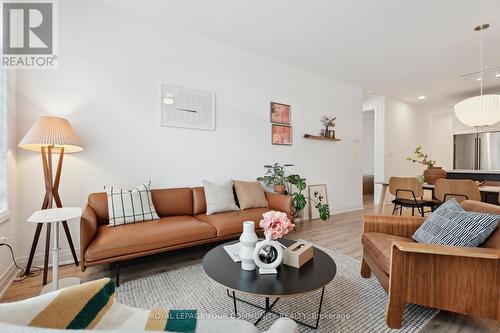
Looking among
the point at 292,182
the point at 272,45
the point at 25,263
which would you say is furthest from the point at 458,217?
the point at 25,263

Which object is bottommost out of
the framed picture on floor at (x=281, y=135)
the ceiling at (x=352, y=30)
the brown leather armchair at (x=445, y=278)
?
the brown leather armchair at (x=445, y=278)

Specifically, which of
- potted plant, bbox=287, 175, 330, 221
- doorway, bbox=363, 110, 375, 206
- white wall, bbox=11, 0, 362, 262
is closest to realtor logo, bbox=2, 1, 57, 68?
white wall, bbox=11, 0, 362, 262

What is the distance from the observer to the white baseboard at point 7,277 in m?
1.87

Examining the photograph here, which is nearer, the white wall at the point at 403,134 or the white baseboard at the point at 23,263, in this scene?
the white baseboard at the point at 23,263

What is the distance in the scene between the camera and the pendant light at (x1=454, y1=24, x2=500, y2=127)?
9.47 ft

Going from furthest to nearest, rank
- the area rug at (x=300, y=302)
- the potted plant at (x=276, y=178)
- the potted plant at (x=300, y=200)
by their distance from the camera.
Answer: the potted plant at (x=276, y=178), the potted plant at (x=300, y=200), the area rug at (x=300, y=302)

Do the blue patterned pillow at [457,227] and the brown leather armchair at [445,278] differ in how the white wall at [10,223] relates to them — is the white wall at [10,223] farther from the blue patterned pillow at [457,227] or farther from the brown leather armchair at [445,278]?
the blue patterned pillow at [457,227]

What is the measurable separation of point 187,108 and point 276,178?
170 centimetres

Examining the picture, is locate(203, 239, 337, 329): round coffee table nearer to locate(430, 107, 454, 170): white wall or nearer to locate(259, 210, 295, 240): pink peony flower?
locate(259, 210, 295, 240): pink peony flower

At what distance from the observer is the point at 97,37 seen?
2547 mm

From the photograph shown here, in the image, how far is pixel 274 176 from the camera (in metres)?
3.72

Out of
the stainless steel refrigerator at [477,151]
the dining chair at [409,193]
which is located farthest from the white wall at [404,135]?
the dining chair at [409,193]

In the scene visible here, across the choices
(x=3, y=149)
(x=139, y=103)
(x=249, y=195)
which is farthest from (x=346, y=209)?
(x=3, y=149)

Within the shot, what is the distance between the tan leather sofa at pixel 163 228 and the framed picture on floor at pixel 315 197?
135cm
